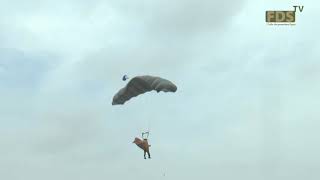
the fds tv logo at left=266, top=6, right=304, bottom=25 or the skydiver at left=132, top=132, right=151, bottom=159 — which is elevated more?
the fds tv logo at left=266, top=6, right=304, bottom=25

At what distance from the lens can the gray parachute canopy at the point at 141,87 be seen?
48.4 m

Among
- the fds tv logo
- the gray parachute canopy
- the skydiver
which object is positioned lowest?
the skydiver

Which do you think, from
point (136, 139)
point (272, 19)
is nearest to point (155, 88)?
point (136, 139)

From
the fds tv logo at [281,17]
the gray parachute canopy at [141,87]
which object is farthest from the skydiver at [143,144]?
the fds tv logo at [281,17]

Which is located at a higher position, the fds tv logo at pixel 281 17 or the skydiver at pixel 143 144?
the fds tv logo at pixel 281 17

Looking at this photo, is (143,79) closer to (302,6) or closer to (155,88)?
(155,88)

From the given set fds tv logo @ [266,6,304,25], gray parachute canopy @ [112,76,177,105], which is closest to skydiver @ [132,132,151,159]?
gray parachute canopy @ [112,76,177,105]

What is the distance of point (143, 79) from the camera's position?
50.1 meters

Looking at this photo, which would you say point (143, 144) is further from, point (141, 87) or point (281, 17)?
point (281, 17)

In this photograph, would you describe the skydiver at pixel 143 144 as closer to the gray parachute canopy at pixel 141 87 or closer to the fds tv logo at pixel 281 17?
the gray parachute canopy at pixel 141 87

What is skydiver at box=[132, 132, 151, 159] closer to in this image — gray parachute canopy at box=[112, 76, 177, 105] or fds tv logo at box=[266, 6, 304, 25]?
gray parachute canopy at box=[112, 76, 177, 105]

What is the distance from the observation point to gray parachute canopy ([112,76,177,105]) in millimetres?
48438

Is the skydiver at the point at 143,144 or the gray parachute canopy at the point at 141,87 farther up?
the gray parachute canopy at the point at 141,87

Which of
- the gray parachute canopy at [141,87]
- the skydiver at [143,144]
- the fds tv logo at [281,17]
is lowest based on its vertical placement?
the skydiver at [143,144]
